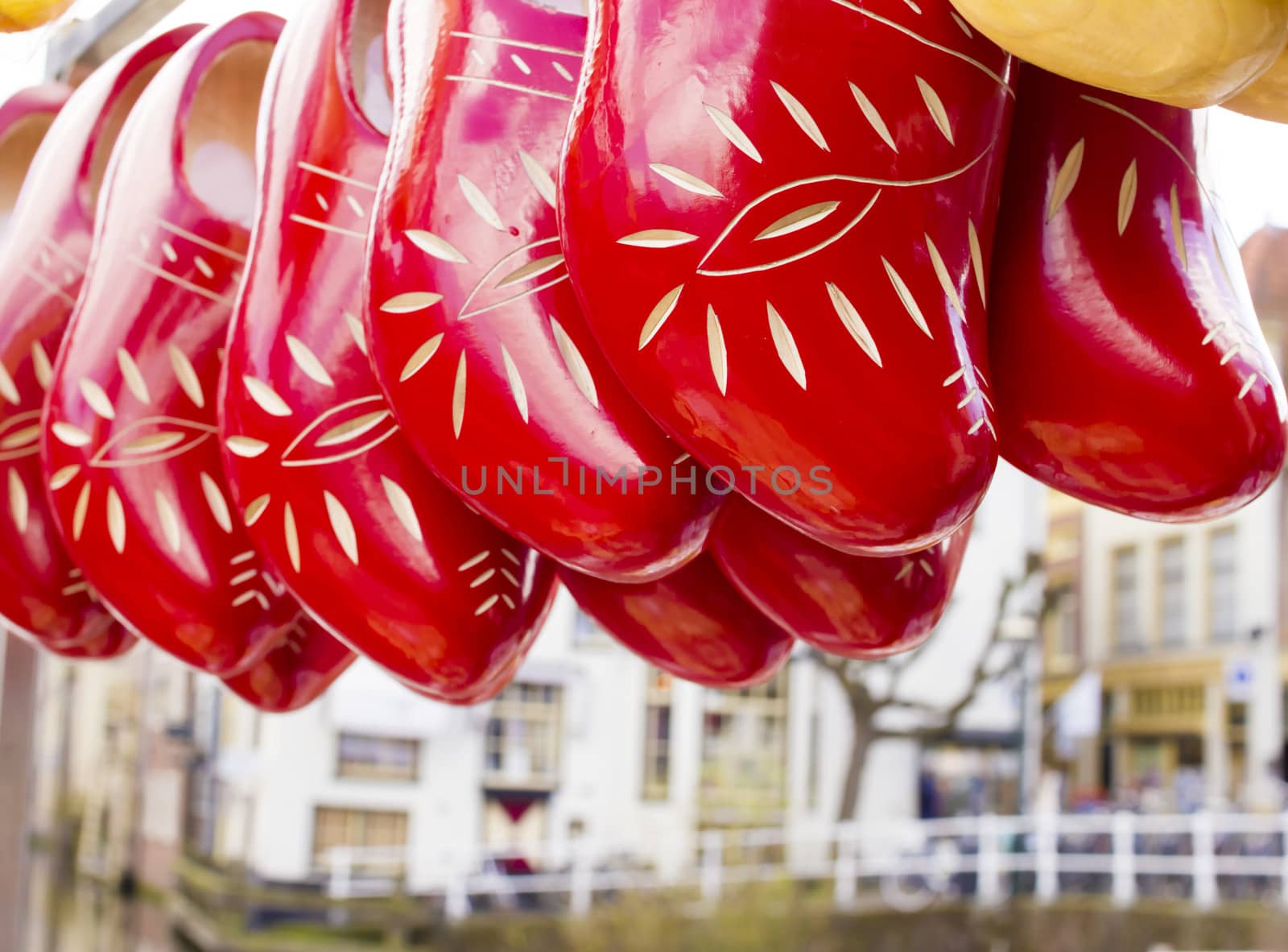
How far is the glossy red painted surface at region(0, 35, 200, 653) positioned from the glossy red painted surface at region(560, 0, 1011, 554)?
311 millimetres

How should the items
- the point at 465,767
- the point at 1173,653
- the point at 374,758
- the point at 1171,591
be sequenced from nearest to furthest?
the point at 374,758 < the point at 465,767 < the point at 1173,653 < the point at 1171,591

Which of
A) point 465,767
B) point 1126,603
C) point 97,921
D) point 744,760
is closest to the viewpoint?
point 97,921

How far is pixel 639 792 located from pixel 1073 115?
8.20 m

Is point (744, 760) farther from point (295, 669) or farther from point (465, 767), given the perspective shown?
point (295, 669)

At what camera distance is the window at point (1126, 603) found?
50.7 feet

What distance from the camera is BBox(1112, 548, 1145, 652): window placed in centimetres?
1545

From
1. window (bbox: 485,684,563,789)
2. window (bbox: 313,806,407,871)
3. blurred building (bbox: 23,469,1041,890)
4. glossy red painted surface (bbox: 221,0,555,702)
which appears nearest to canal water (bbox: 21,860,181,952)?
blurred building (bbox: 23,469,1041,890)

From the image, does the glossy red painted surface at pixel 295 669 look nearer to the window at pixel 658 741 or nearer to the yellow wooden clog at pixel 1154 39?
the yellow wooden clog at pixel 1154 39

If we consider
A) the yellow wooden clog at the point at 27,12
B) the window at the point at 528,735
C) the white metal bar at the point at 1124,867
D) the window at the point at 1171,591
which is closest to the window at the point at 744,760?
the window at the point at 528,735

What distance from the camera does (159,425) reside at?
1.38ft

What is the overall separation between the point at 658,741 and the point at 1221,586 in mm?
7802

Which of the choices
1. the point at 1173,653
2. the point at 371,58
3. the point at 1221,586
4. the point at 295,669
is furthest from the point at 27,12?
the point at 1173,653

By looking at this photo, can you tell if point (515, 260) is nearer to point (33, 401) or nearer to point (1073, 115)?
point (1073, 115)

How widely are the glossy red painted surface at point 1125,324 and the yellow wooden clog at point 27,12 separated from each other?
0.30m
